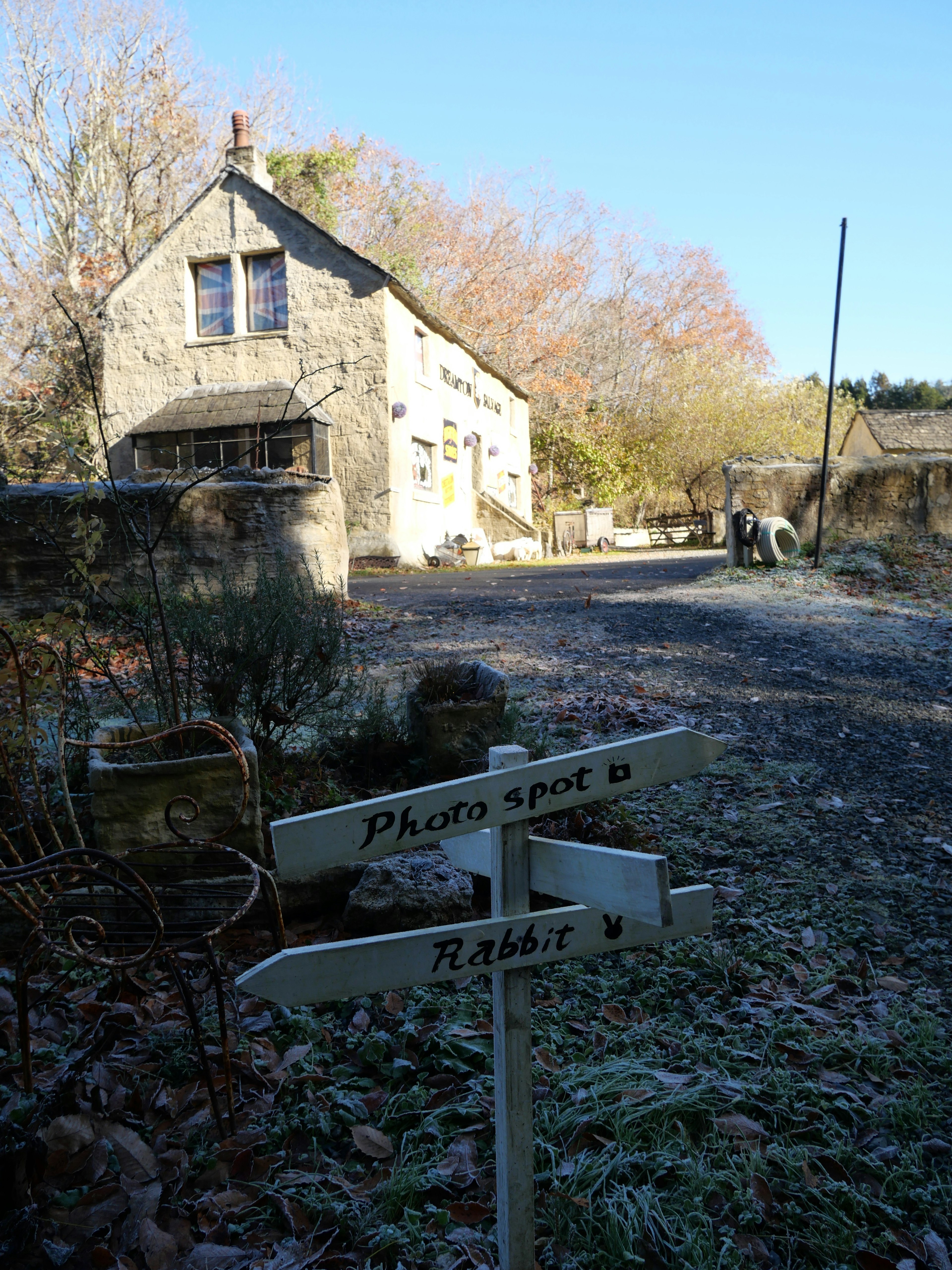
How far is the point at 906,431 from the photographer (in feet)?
91.9

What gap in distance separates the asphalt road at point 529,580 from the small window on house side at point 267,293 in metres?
6.23

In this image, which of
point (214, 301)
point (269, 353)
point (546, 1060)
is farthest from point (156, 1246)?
point (214, 301)

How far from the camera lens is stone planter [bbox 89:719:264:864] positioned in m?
2.98

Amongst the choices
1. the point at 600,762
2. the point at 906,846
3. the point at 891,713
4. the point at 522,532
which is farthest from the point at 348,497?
the point at 600,762

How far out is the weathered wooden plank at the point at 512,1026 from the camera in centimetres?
160

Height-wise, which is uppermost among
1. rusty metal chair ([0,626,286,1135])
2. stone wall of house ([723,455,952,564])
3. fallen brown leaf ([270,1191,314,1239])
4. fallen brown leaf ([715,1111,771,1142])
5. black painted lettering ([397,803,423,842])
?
stone wall of house ([723,455,952,564])

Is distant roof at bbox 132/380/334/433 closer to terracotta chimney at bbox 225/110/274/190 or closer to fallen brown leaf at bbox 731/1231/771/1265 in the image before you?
terracotta chimney at bbox 225/110/274/190

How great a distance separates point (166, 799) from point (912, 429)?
30.2 metres

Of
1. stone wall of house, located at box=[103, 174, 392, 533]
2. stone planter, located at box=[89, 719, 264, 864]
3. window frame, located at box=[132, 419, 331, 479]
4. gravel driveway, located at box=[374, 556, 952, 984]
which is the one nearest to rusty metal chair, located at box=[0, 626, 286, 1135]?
stone planter, located at box=[89, 719, 264, 864]

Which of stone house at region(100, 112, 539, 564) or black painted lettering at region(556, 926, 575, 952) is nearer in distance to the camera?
black painted lettering at region(556, 926, 575, 952)

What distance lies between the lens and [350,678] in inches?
183

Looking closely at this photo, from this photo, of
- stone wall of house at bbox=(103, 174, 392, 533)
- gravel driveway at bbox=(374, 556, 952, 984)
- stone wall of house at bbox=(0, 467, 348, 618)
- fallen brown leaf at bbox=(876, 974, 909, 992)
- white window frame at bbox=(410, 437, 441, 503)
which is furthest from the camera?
white window frame at bbox=(410, 437, 441, 503)

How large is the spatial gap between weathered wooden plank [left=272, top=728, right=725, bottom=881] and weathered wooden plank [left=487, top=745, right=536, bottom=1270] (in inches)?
2.6

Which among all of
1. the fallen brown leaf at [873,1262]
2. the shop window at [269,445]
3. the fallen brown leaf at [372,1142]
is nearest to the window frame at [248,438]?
the shop window at [269,445]
